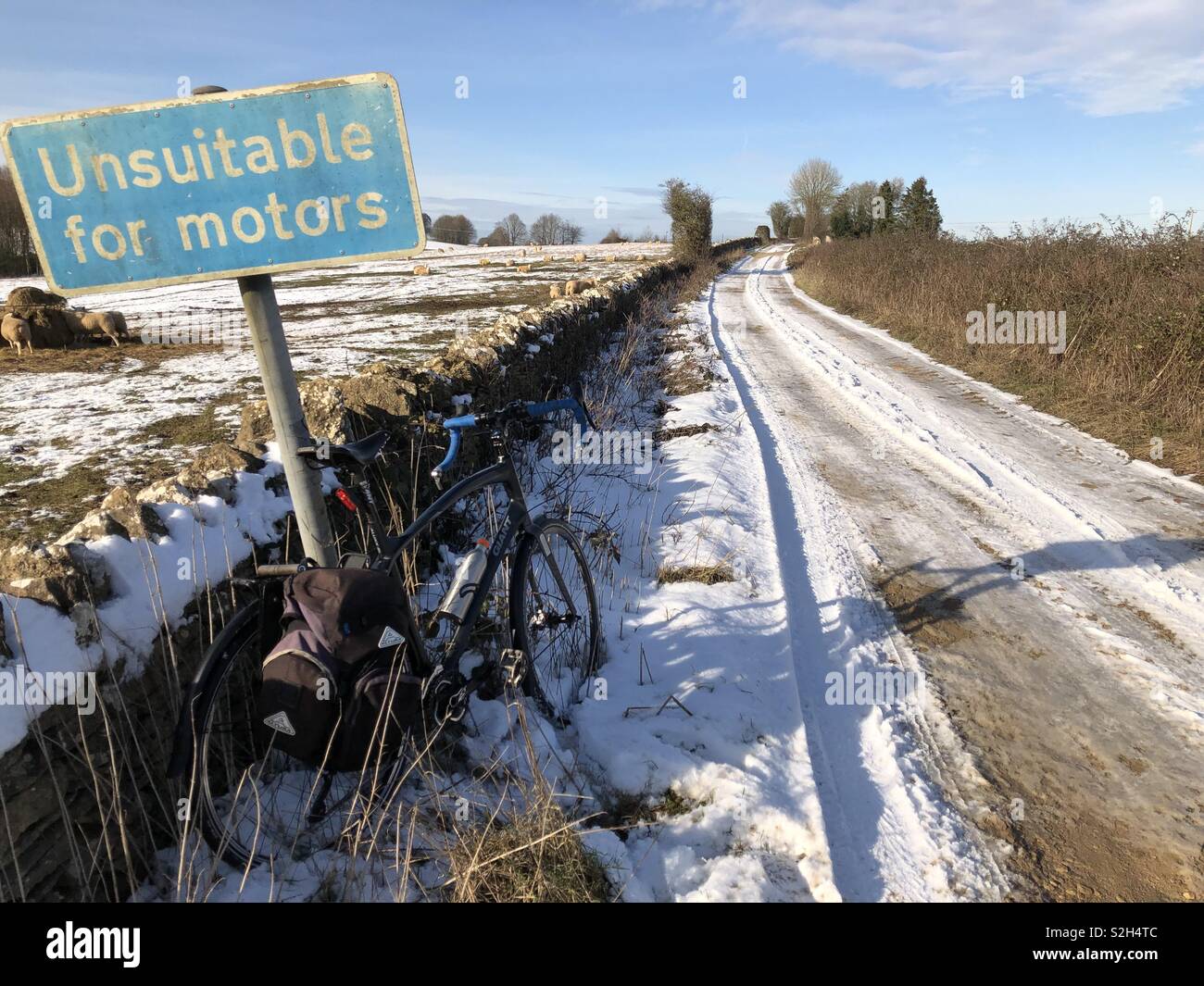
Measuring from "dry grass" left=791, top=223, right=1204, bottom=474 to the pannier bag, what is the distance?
665 centimetres

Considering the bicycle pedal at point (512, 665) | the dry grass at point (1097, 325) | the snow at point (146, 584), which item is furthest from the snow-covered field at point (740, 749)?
the dry grass at point (1097, 325)

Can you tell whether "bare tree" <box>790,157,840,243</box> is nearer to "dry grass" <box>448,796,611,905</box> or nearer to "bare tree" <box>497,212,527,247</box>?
"bare tree" <box>497,212,527,247</box>

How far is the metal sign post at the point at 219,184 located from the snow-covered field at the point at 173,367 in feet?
11.0

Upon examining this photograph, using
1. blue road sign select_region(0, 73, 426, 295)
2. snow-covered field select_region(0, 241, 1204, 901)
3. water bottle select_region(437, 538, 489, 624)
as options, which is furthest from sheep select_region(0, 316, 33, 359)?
blue road sign select_region(0, 73, 426, 295)

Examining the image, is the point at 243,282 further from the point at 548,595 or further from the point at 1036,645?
the point at 1036,645

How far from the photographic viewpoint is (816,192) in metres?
69.4

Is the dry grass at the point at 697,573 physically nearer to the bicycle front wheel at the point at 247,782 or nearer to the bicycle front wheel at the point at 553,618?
the bicycle front wheel at the point at 553,618

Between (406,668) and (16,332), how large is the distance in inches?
468

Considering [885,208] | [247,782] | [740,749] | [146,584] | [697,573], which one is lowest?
[740,749]

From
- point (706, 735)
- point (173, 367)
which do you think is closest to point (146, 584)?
point (706, 735)

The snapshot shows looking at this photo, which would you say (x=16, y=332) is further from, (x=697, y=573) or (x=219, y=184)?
(x=219, y=184)

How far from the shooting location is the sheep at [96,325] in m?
11.0
